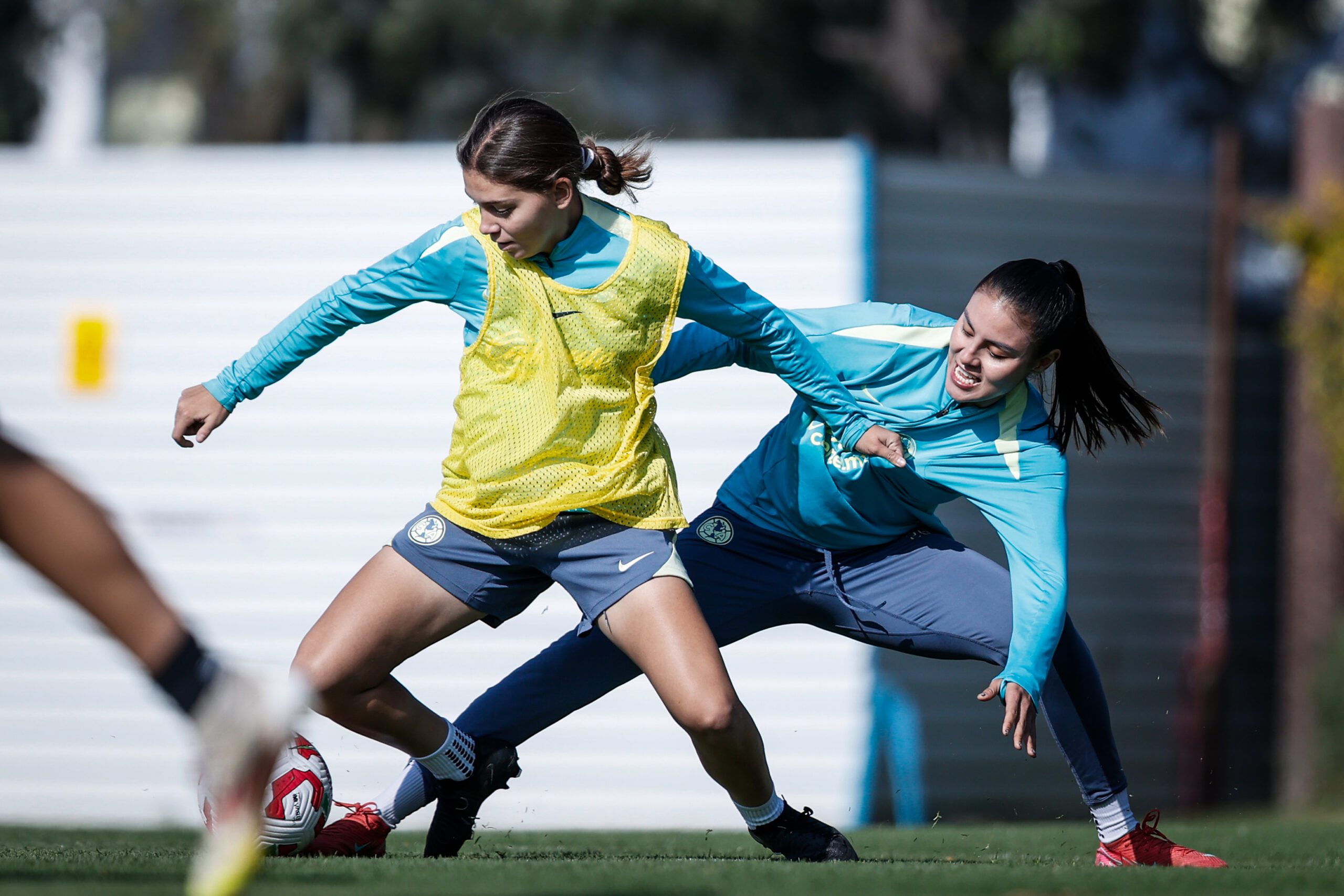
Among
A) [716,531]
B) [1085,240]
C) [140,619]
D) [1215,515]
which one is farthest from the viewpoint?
[1215,515]

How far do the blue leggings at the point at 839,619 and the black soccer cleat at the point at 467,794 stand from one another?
0.23 ft

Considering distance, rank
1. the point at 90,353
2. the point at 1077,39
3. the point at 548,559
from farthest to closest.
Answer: the point at 1077,39, the point at 90,353, the point at 548,559

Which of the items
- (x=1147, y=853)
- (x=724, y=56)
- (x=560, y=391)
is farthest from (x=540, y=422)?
(x=724, y=56)

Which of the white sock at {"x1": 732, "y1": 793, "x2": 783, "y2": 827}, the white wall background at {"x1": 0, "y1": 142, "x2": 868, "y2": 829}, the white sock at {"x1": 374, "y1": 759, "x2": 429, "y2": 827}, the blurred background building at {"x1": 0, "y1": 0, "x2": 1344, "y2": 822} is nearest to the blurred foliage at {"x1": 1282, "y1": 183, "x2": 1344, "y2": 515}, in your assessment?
the blurred background building at {"x1": 0, "y1": 0, "x2": 1344, "y2": 822}

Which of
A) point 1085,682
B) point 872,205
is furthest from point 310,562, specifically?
point 1085,682

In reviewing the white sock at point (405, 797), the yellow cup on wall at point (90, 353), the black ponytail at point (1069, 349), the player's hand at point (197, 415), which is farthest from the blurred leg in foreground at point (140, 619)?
the yellow cup on wall at point (90, 353)

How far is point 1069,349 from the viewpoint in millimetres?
4148

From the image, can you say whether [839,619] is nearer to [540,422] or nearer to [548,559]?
[548,559]

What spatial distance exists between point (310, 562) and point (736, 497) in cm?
427

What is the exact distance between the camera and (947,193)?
27.0ft

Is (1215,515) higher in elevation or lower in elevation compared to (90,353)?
lower

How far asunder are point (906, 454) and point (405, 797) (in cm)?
171

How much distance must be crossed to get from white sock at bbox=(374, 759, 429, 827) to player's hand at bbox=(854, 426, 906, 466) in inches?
59.9

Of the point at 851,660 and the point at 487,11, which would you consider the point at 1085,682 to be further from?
the point at 487,11
